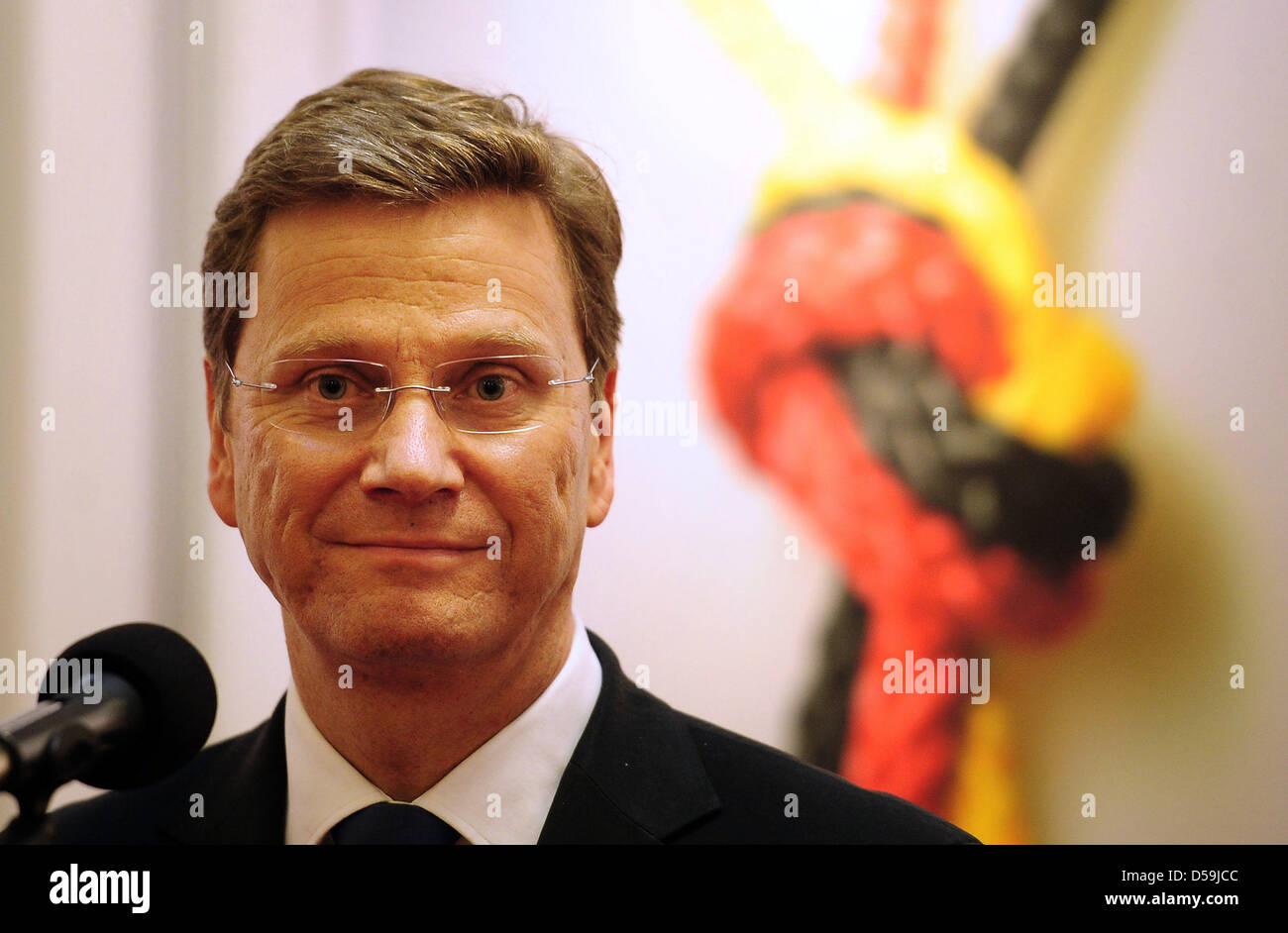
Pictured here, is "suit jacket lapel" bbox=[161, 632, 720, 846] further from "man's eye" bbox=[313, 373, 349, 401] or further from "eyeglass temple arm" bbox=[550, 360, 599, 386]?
"man's eye" bbox=[313, 373, 349, 401]

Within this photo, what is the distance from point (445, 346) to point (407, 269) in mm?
133

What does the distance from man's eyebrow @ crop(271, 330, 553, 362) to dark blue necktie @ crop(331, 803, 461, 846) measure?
0.70 meters

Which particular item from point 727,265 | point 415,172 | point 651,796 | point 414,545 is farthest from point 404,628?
point 727,265

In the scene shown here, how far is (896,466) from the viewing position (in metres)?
2.37

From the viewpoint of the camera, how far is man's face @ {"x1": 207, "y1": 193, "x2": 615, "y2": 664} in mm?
1641

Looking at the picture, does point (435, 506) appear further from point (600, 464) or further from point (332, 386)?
point (600, 464)

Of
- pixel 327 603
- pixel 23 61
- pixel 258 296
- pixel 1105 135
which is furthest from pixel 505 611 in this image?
pixel 23 61

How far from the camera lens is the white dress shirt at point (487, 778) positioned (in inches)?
67.6

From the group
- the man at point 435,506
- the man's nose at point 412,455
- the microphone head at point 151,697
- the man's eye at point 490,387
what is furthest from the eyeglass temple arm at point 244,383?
the microphone head at point 151,697

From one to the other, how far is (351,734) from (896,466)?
1.25 metres

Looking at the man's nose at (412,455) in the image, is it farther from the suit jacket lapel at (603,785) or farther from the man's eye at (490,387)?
the suit jacket lapel at (603,785)

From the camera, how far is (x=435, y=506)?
1.64 m

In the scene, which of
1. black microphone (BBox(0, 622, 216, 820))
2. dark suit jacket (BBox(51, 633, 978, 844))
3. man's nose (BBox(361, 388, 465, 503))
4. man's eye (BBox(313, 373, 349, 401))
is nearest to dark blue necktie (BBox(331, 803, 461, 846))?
dark suit jacket (BBox(51, 633, 978, 844))
